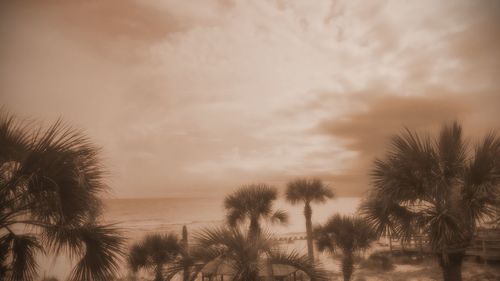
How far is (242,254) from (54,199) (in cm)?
319

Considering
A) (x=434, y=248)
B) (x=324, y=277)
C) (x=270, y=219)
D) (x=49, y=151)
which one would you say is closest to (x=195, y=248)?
(x=324, y=277)

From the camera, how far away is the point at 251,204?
50.5 ft

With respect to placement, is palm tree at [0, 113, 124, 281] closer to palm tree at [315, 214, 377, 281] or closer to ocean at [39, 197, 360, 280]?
ocean at [39, 197, 360, 280]

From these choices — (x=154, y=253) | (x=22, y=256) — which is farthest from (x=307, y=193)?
(x=22, y=256)

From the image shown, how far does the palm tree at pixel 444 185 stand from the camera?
6.73 m

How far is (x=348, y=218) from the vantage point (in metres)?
15.6

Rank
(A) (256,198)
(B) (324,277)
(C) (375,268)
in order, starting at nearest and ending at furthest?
(B) (324,277) → (A) (256,198) → (C) (375,268)

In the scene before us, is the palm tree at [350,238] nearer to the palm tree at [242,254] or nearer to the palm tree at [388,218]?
the palm tree at [388,218]

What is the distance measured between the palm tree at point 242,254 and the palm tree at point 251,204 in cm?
1000

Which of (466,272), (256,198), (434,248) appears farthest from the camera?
(256,198)

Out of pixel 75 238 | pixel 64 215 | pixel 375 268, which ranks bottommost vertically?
pixel 375 268

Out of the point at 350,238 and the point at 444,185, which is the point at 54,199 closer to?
the point at 444,185

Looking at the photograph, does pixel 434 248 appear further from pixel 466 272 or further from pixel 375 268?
pixel 375 268

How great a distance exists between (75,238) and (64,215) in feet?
1.43
